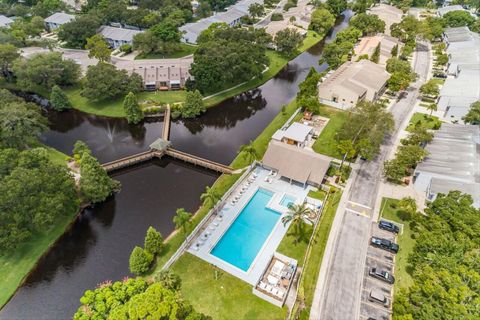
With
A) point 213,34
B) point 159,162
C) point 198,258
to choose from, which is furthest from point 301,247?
point 213,34

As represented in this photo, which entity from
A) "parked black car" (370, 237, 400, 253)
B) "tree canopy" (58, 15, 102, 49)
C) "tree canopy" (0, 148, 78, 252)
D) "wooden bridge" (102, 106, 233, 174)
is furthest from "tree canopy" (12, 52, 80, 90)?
"parked black car" (370, 237, 400, 253)

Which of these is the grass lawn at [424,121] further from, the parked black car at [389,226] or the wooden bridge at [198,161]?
the wooden bridge at [198,161]

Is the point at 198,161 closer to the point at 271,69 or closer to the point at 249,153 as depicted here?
the point at 249,153

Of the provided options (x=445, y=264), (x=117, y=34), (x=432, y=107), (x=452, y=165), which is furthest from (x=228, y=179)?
(x=117, y=34)

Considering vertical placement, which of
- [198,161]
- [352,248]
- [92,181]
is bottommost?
[198,161]

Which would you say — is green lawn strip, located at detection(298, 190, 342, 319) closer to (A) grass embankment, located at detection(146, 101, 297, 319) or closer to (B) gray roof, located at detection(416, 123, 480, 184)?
(A) grass embankment, located at detection(146, 101, 297, 319)

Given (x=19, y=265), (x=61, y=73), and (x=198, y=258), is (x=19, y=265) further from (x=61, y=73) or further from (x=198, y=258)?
(x=61, y=73)

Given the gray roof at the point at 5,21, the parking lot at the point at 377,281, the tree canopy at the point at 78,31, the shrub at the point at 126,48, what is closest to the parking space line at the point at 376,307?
the parking lot at the point at 377,281
